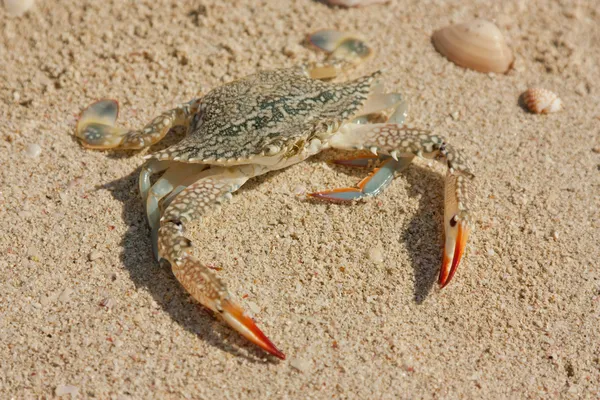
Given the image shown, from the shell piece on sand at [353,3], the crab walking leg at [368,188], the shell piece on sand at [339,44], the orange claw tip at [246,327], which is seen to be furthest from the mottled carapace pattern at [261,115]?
the shell piece on sand at [353,3]

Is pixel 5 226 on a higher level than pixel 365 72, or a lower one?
lower

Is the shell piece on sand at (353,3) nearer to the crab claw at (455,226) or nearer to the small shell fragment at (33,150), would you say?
the crab claw at (455,226)

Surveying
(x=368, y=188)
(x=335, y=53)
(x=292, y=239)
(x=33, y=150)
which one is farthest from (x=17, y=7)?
(x=368, y=188)

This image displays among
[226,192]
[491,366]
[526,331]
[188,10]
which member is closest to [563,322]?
[526,331]

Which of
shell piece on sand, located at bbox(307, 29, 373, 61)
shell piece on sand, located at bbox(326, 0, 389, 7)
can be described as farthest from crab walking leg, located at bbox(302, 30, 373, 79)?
shell piece on sand, located at bbox(326, 0, 389, 7)

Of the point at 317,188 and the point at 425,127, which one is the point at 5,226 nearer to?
the point at 317,188

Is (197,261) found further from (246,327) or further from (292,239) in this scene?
(292,239)

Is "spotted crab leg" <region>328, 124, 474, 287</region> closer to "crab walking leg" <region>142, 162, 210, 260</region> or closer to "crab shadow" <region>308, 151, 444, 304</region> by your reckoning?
"crab shadow" <region>308, 151, 444, 304</region>

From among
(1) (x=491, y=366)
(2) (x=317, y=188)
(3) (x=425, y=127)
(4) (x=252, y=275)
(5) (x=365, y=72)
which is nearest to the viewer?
(1) (x=491, y=366)
